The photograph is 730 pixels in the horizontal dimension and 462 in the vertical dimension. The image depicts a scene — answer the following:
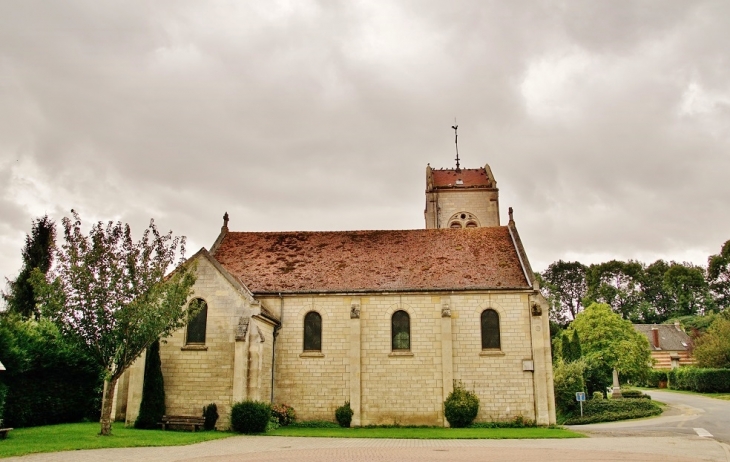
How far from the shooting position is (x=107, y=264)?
72.8 feet

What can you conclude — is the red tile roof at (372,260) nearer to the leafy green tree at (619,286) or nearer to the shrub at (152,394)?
the shrub at (152,394)

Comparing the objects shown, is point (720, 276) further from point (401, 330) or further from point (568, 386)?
point (401, 330)

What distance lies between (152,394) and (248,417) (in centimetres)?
463

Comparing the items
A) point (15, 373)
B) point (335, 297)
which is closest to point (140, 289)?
point (15, 373)

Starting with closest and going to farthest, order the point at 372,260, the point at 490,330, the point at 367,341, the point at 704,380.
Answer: the point at 490,330, the point at 367,341, the point at 372,260, the point at 704,380

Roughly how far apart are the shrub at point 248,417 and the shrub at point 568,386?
20.5 metres

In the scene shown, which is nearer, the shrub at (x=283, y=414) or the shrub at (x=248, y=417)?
the shrub at (x=248, y=417)

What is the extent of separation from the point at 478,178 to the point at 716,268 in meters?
77.6

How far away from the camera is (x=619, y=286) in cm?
10812

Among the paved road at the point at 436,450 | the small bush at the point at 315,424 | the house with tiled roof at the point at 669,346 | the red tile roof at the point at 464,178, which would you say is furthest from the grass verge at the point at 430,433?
the house with tiled roof at the point at 669,346

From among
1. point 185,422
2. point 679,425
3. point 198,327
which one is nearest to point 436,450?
point 185,422

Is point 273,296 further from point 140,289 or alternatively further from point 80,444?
point 80,444

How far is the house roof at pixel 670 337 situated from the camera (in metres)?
82.2

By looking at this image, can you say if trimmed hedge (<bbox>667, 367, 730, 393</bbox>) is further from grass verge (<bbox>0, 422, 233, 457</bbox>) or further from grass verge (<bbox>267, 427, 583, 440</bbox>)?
grass verge (<bbox>0, 422, 233, 457</bbox>)
